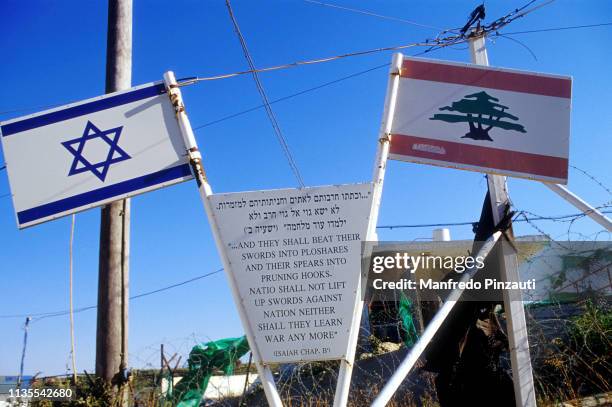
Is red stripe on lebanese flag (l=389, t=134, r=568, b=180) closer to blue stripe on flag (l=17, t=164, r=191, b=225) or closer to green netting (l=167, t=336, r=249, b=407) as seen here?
blue stripe on flag (l=17, t=164, r=191, b=225)

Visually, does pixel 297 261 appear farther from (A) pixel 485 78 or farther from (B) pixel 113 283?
(A) pixel 485 78

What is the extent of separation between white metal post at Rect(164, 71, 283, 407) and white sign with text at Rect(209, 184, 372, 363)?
33 mm

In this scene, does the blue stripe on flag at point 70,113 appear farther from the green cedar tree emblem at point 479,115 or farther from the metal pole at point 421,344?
the metal pole at point 421,344

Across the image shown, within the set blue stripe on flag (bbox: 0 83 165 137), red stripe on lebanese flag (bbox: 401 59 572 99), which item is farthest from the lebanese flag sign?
blue stripe on flag (bbox: 0 83 165 137)

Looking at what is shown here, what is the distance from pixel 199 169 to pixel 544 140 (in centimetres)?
241

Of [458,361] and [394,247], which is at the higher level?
[394,247]

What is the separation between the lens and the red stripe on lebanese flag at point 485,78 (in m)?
4.19

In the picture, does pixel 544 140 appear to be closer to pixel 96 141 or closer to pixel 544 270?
pixel 96 141

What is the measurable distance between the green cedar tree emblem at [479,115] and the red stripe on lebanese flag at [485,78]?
113 mm

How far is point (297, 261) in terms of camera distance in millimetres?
3602

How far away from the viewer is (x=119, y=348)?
4.42m

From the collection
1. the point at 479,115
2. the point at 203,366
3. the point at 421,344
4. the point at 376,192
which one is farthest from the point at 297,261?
the point at 203,366

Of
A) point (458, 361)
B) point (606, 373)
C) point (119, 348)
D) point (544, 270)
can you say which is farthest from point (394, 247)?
point (119, 348)

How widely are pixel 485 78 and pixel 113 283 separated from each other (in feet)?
10.4
